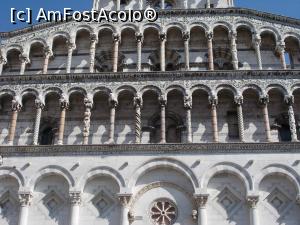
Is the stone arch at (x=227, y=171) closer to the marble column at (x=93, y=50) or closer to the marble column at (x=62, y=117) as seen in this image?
the marble column at (x=62, y=117)

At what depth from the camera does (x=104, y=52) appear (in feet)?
66.5

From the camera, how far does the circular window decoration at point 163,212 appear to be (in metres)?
16.5

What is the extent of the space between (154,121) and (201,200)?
141 inches

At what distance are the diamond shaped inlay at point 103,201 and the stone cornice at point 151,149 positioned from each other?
1.35 metres

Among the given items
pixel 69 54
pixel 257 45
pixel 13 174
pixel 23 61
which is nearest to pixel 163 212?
pixel 13 174

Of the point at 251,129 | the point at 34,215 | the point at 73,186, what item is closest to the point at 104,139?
the point at 73,186

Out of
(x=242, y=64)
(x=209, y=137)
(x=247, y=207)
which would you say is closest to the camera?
(x=247, y=207)

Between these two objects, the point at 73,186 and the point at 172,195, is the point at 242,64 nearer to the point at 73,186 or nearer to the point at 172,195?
the point at 172,195

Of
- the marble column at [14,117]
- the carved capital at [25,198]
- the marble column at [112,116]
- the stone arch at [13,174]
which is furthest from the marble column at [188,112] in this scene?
the marble column at [14,117]

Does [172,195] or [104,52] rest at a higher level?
[104,52]

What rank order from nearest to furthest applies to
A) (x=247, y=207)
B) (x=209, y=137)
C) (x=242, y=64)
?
(x=247, y=207)
(x=209, y=137)
(x=242, y=64)

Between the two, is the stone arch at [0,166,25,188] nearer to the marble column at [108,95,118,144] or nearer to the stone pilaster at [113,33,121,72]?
the marble column at [108,95,118,144]

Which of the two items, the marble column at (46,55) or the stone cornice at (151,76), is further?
the marble column at (46,55)

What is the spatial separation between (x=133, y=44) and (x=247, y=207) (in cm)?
781
